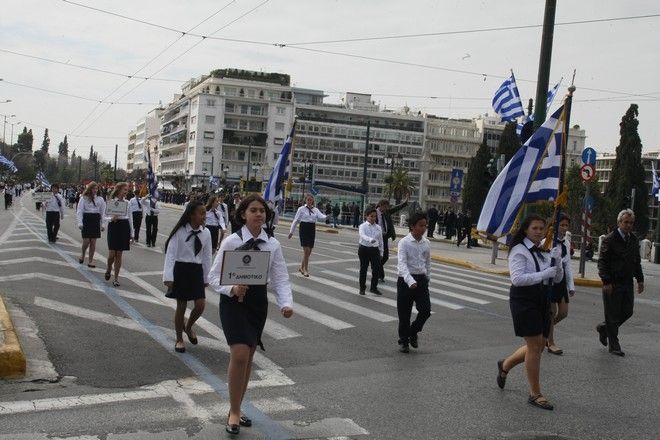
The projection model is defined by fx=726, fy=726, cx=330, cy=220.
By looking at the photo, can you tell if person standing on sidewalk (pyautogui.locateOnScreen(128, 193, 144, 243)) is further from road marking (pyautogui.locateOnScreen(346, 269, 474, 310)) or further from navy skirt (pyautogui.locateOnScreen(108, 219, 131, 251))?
road marking (pyautogui.locateOnScreen(346, 269, 474, 310))

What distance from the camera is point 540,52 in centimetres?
1772

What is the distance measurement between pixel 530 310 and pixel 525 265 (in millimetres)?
417

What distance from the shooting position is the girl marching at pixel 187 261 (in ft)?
27.3

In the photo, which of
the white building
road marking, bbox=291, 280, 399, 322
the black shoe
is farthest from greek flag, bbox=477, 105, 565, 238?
the white building

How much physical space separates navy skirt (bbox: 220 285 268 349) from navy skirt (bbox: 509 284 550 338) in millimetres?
2419

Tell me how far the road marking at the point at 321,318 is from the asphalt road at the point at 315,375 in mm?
17

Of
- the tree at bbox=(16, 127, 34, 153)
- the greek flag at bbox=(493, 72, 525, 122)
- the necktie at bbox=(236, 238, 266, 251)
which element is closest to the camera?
the necktie at bbox=(236, 238, 266, 251)

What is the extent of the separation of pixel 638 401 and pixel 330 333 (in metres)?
4.06

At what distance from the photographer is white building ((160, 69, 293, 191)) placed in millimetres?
106562

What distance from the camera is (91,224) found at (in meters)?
14.9

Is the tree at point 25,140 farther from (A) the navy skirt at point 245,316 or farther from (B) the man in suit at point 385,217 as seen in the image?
(A) the navy skirt at point 245,316

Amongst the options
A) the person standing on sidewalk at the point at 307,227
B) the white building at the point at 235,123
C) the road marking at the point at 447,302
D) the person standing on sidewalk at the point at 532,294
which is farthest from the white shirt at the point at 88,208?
the white building at the point at 235,123

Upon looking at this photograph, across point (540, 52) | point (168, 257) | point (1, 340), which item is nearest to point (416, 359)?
point (168, 257)

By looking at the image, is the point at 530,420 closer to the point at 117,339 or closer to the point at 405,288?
the point at 405,288
